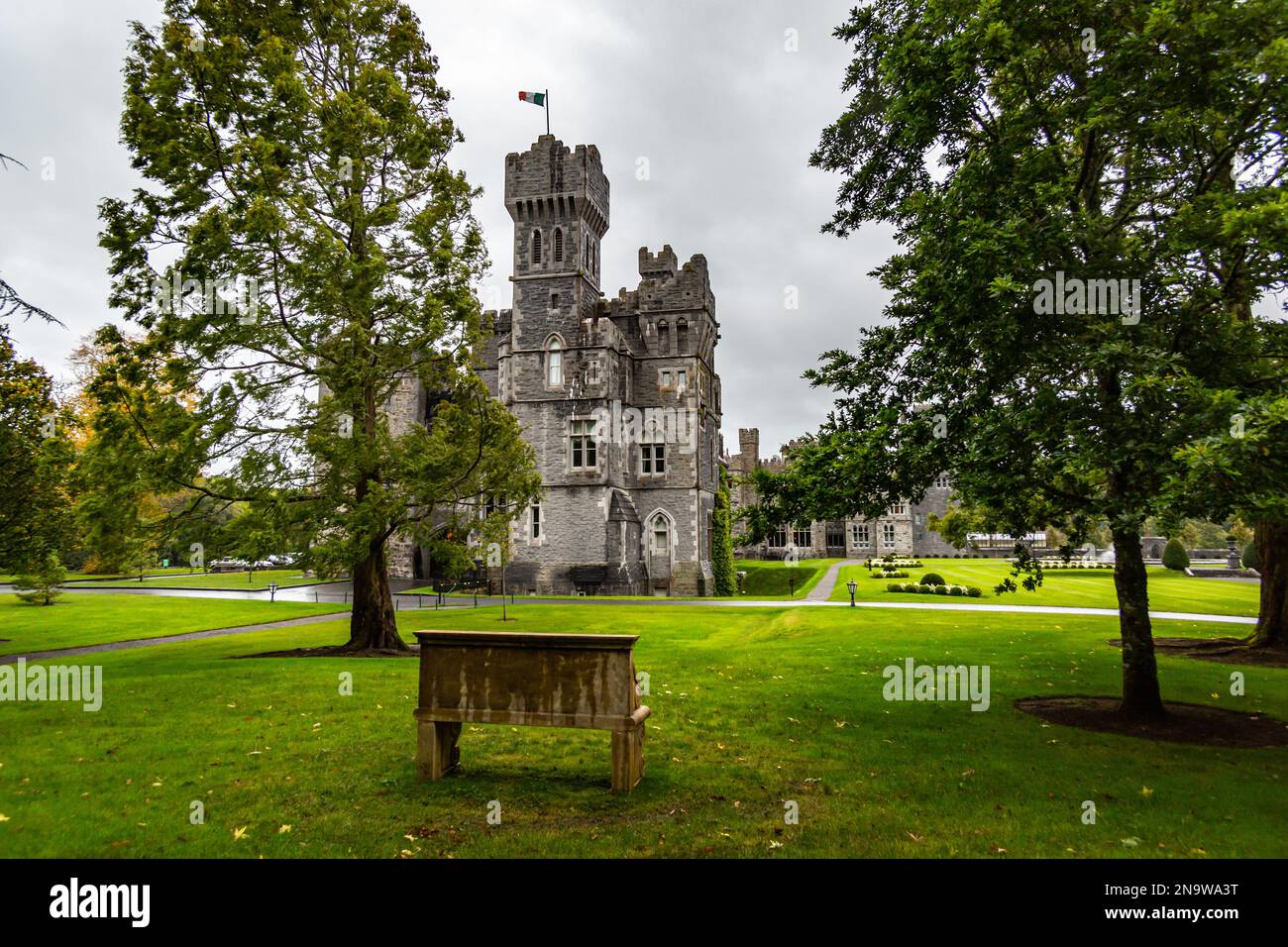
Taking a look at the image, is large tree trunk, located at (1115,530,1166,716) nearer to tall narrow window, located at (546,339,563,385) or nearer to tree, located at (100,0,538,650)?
tree, located at (100,0,538,650)

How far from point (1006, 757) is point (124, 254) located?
56.0ft

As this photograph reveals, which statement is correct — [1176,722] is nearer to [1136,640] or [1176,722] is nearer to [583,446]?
[1136,640]

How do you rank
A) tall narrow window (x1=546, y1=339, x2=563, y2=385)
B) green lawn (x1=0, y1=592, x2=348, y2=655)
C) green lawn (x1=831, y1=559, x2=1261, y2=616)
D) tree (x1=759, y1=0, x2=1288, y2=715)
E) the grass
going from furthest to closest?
tall narrow window (x1=546, y1=339, x2=563, y2=385), green lawn (x1=831, y1=559, x2=1261, y2=616), green lawn (x1=0, y1=592, x2=348, y2=655), tree (x1=759, y1=0, x2=1288, y2=715), the grass

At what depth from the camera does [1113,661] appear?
14.3 m

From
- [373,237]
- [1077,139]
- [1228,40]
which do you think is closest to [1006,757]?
[1228,40]

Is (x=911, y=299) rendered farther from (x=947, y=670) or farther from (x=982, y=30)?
(x=947, y=670)

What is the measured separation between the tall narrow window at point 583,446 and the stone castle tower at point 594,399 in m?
0.08

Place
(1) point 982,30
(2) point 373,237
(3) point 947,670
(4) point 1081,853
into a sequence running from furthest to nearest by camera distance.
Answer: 1. (2) point 373,237
2. (3) point 947,670
3. (1) point 982,30
4. (4) point 1081,853

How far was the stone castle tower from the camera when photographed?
127ft

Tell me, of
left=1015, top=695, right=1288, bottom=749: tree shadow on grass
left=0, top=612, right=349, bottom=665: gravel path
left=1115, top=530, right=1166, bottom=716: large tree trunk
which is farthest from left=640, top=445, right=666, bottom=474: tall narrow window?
left=1115, top=530, right=1166, bottom=716: large tree trunk

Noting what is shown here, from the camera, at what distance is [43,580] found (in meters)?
24.8

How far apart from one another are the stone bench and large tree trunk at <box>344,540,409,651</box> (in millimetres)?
10475

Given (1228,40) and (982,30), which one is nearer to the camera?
(1228,40)
